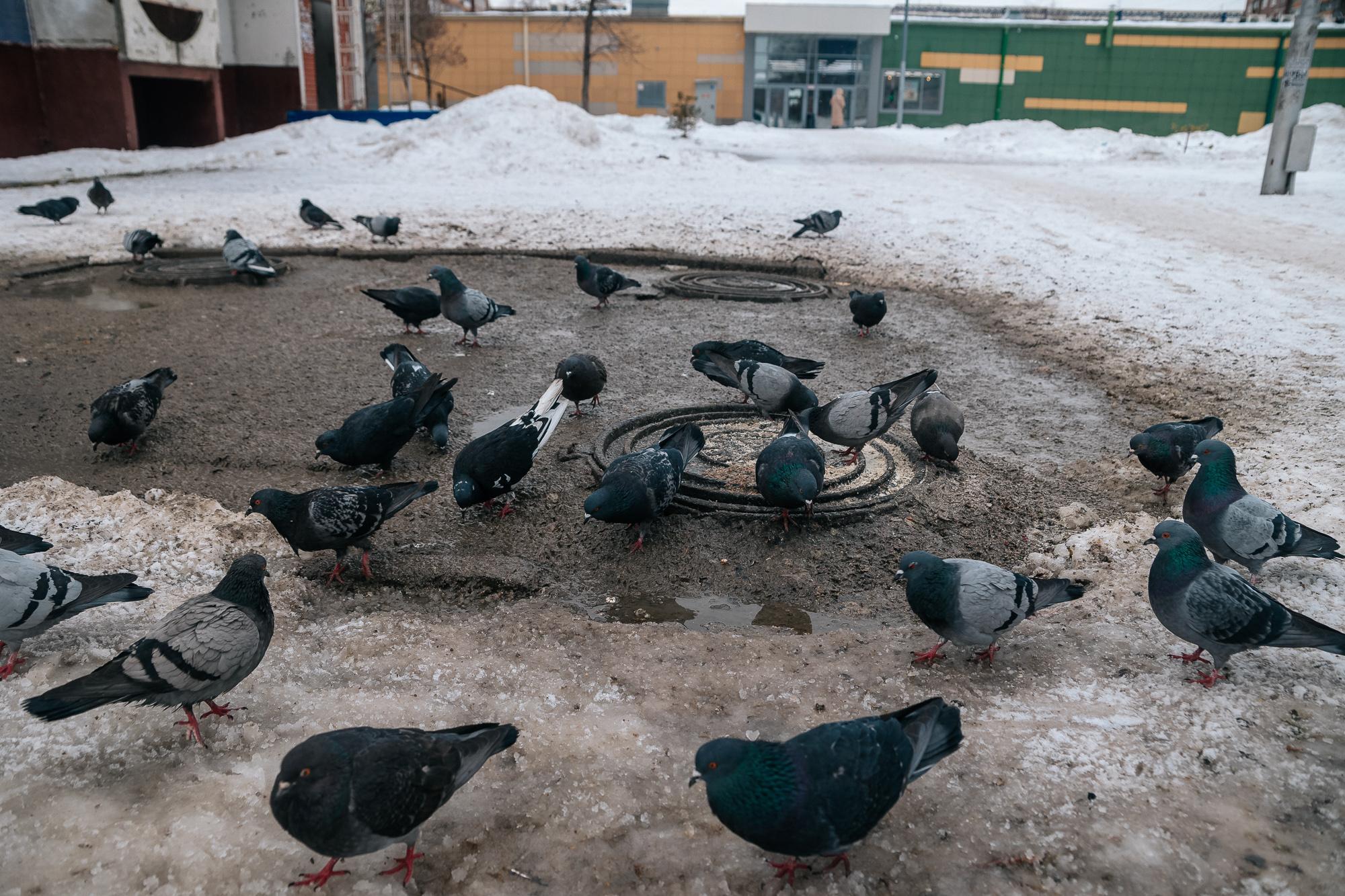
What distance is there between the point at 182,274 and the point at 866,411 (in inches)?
324

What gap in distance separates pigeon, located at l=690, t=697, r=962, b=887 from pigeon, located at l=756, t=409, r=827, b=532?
5.97 feet

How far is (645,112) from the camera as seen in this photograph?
148 ft

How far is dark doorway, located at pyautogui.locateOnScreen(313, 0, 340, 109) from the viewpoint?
27375 millimetres

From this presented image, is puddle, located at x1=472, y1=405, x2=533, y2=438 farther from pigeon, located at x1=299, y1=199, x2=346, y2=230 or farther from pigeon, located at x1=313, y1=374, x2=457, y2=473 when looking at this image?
pigeon, located at x1=299, y1=199, x2=346, y2=230

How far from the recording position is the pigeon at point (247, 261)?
9.51m

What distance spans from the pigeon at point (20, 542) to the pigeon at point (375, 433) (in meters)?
1.49

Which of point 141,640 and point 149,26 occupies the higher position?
point 149,26

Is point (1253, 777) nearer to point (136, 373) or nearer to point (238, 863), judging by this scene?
point (238, 863)

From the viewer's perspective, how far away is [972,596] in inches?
132

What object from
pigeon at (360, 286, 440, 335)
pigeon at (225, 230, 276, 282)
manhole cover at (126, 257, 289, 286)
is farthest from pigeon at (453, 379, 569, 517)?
manhole cover at (126, 257, 289, 286)

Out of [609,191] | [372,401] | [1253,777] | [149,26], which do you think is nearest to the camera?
[1253,777]

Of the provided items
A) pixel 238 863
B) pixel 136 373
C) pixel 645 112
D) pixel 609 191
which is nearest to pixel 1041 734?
pixel 238 863

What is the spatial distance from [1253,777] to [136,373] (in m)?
7.38

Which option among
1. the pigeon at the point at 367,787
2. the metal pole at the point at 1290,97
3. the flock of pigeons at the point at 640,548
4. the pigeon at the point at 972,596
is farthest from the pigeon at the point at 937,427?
the metal pole at the point at 1290,97
